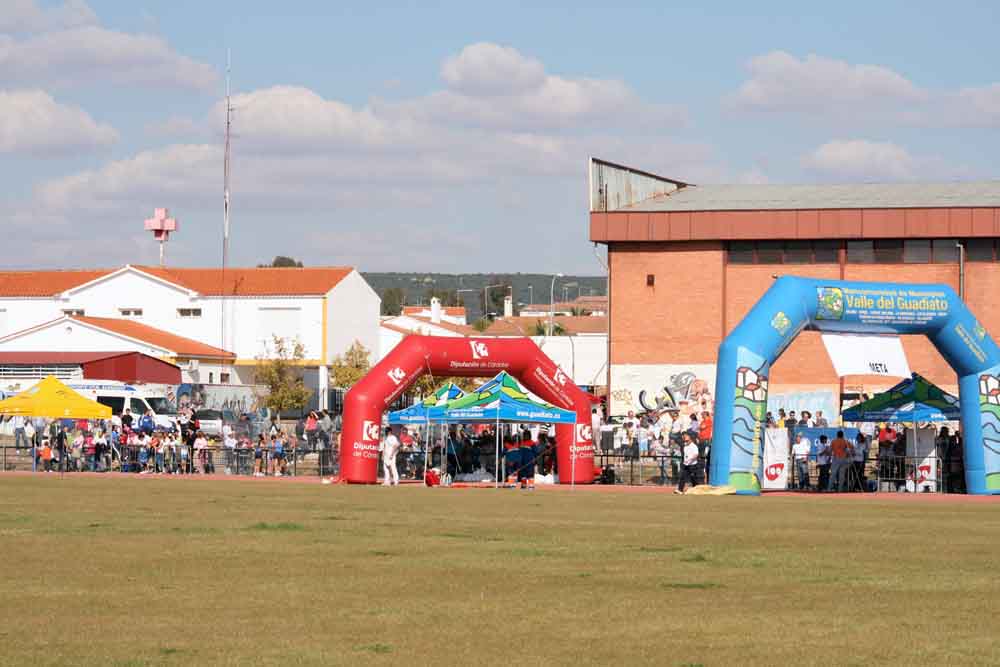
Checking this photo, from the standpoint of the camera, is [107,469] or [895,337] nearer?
[895,337]

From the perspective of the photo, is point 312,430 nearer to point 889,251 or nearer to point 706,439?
point 706,439

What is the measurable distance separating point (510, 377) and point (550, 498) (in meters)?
5.79

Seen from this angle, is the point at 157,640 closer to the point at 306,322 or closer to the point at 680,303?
the point at 680,303

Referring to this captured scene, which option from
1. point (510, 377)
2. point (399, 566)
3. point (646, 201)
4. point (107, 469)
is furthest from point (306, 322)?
point (399, 566)

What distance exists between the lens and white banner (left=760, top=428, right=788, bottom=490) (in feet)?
123

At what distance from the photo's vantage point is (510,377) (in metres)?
38.3

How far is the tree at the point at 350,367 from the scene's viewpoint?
84312mm

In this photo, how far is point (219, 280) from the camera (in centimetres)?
9212

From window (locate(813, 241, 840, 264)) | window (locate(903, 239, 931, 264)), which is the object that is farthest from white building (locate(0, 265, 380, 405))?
window (locate(903, 239, 931, 264))

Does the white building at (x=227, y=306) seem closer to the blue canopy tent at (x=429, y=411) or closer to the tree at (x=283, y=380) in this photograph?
the tree at (x=283, y=380)

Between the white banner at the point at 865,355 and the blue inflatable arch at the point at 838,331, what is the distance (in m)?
0.27

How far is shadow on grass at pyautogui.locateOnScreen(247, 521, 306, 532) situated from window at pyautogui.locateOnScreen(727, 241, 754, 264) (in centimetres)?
4123

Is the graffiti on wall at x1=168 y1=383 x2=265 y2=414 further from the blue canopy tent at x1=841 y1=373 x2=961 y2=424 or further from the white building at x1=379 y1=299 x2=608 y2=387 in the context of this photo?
the blue canopy tent at x1=841 y1=373 x2=961 y2=424

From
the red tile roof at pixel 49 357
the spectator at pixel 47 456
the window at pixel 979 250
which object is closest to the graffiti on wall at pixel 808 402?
the window at pixel 979 250
